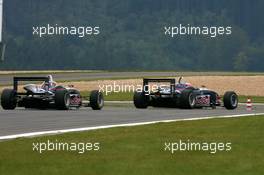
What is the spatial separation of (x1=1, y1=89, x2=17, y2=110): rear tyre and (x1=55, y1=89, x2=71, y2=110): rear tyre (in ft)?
5.47

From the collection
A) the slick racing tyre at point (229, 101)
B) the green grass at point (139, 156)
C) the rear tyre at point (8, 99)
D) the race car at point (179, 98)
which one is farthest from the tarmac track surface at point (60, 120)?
the slick racing tyre at point (229, 101)

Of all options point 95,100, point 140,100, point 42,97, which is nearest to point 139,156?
point 42,97

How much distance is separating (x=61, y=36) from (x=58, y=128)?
131728mm

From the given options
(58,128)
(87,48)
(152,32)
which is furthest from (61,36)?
(58,128)

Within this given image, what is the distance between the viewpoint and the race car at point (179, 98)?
2844cm

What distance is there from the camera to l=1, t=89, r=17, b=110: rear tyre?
2711 centimetres

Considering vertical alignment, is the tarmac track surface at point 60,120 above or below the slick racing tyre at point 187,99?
below

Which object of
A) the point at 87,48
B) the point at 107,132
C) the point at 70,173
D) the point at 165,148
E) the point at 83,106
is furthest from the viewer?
the point at 87,48

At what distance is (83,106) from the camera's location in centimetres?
2917

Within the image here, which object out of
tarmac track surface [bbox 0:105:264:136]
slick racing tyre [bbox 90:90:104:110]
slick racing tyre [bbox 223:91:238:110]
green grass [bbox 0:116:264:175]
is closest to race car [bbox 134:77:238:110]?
slick racing tyre [bbox 223:91:238:110]

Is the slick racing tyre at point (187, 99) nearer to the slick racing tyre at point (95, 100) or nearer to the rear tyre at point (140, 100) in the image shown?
the rear tyre at point (140, 100)

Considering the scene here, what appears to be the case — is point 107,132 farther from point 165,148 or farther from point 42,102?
point 42,102

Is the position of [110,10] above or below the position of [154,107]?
above

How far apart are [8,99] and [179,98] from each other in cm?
638
